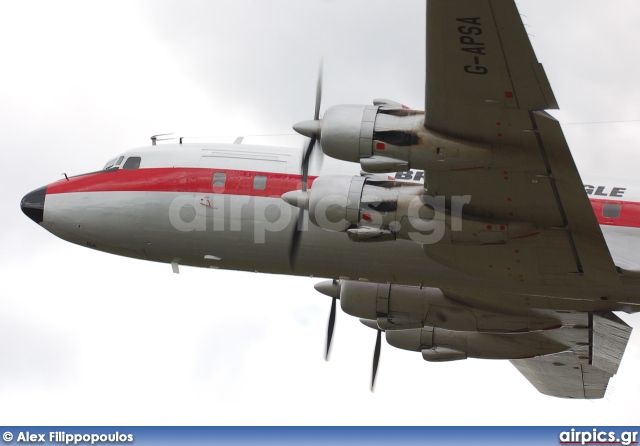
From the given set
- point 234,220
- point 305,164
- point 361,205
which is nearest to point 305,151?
point 305,164

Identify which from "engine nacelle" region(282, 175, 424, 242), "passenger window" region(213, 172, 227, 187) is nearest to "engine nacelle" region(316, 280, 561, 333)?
"passenger window" region(213, 172, 227, 187)

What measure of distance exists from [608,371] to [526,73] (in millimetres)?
16517

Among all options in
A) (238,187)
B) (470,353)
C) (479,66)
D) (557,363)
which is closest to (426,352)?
(470,353)

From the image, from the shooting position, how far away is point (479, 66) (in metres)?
20.4

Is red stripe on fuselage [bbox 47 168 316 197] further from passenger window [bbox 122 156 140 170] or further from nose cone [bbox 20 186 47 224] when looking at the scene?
nose cone [bbox 20 186 47 224]

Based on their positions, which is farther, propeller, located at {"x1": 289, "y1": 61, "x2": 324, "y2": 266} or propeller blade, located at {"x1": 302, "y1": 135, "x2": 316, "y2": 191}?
propeller blade, located at {"x1": 302, "y1": 135, "x2": 316, "y2": 191}

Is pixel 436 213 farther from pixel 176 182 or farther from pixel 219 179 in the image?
pixel 176 182

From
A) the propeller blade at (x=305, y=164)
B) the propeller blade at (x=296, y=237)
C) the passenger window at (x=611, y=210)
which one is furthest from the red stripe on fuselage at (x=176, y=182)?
the passenger window at (x=611, y=210)

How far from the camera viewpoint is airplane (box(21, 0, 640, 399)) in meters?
21.1

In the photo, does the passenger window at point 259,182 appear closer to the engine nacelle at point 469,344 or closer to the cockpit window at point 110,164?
the cockpit window at point 110,164

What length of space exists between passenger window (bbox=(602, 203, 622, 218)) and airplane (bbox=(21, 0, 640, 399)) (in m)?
0.05

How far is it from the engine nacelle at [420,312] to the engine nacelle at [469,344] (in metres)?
1.57

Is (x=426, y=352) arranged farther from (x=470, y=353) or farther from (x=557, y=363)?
(x=557, y=363)

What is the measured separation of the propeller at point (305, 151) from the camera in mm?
Result: 23641
